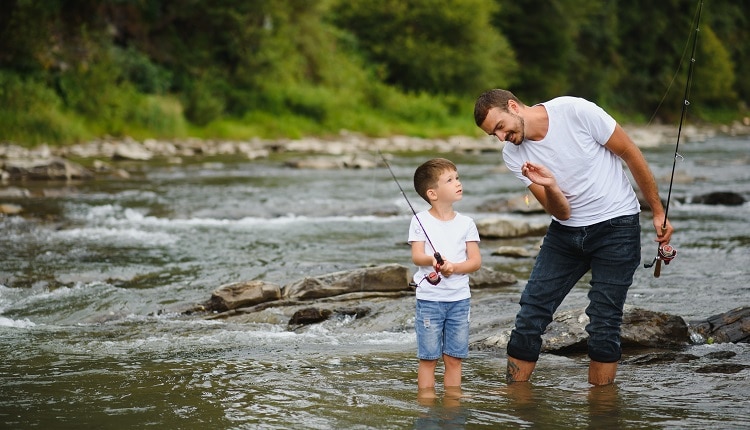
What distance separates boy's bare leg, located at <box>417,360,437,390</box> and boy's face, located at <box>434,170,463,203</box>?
0.92m

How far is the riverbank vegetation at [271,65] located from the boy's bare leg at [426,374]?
22.3 metres

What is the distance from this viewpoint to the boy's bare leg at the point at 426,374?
557 centimetres

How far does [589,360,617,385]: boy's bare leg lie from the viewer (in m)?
5.62

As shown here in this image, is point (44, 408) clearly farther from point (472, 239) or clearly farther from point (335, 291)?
point (335, 291)

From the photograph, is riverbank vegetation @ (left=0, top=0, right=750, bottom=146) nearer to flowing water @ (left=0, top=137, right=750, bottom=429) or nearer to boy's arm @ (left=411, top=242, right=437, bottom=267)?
flowing water @ (left=0, top=137, right=750, bottom=429)

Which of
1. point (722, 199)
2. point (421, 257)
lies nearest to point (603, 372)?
point (421, 257)

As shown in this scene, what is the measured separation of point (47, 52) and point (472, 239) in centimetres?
2789

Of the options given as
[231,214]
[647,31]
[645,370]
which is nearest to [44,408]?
[645,370]

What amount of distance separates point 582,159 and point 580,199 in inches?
9.1

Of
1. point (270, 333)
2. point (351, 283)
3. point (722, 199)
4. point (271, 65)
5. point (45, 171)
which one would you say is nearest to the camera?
point (270, 333)

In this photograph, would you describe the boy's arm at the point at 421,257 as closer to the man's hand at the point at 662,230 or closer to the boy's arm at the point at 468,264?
the boy's arm at the point at 468,264

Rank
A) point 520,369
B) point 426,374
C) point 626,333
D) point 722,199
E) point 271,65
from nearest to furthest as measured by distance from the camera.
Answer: point 426,374, point 520,369, point 626,333, point 722,199, point 271,65

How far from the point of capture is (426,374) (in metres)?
5.58

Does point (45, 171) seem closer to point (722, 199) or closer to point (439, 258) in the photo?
point (722, 199)
